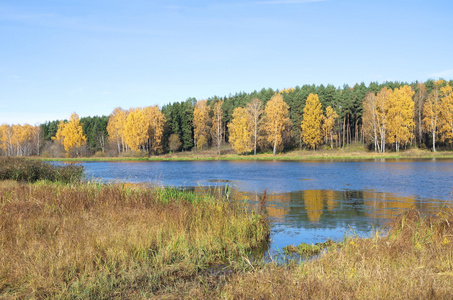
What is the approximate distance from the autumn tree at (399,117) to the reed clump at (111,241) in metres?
65.0

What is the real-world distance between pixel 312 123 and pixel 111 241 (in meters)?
74.3

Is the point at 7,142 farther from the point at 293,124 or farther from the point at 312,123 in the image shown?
the point at 312,123

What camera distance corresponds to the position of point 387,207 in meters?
17.6

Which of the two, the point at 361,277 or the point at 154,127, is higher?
the point at 154,127

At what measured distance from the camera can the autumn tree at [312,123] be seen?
78.8 metres

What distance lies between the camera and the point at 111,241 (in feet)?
26.0

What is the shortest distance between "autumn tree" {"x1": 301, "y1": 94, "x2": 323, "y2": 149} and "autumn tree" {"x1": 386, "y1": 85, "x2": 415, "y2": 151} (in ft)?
45.8

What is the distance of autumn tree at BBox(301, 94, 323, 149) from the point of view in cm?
7881

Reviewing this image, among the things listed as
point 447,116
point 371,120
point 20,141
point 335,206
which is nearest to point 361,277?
point 335,206

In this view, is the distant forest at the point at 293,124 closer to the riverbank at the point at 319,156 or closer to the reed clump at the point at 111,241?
the riverbank at the point at 319,156

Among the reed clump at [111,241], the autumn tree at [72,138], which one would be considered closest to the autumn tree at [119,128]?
the autumn tree at [72,138]

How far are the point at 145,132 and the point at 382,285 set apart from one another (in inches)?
3248

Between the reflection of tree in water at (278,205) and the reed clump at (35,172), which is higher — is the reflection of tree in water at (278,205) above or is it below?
below

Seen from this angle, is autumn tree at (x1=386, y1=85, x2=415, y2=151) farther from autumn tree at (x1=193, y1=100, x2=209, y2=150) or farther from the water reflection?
the water reflection
